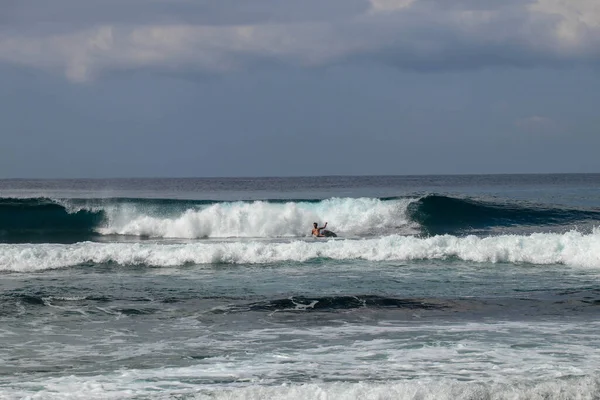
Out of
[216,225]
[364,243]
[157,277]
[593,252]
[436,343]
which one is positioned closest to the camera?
[436,343]

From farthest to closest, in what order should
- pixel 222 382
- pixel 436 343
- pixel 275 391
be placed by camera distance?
pixel 436 343
pixel 222 382
pixel 275 391

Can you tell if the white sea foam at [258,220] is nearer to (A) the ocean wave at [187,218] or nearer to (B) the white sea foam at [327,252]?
(A) the ocean wave at [187,218]

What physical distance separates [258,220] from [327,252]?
12.6 metres

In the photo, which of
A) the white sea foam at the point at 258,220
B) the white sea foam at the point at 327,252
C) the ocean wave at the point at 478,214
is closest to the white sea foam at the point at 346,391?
the white sea foam at the point at 327,252

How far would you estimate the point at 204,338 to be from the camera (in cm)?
1204

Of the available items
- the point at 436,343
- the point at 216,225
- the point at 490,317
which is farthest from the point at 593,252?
the point at 216,225

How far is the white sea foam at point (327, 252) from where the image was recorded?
20.9 metres

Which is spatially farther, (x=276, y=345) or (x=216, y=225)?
(x=216, y=225)

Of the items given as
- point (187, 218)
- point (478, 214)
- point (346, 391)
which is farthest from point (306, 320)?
point (478, 214)

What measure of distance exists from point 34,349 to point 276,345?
3697 mm

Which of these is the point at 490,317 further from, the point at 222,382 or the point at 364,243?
the point at 364,243

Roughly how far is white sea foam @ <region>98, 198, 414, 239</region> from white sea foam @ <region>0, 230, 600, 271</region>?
1142 cm

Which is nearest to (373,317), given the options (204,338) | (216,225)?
(204,338)

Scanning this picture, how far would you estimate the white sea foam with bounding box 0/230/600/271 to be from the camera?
68.5 feet
